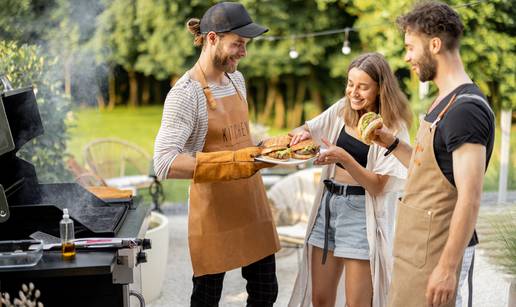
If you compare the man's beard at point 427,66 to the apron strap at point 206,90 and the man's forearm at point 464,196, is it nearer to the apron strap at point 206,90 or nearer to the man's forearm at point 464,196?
the man's forearm at point 464,196

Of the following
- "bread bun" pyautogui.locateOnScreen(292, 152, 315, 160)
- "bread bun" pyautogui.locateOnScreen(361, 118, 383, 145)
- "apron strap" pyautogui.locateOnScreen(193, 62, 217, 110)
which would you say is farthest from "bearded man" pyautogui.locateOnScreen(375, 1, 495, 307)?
"apron strap" pyautogui.locateOnScreen(193, 62, 217, 110)

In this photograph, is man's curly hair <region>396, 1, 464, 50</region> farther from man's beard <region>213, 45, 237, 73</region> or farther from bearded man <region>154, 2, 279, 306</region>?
man's beard <region>213, 45, 237, 73</region>

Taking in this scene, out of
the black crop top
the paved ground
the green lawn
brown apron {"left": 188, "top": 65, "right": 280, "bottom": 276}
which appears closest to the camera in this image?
brown apron {"left": 188, "top": 65, "right": 280, "bottom": 276}

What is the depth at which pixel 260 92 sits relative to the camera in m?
13.4

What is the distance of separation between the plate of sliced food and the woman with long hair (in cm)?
7

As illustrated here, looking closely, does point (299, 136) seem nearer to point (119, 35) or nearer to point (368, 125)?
point (368, 125)

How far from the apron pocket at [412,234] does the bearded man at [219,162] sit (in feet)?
2.03

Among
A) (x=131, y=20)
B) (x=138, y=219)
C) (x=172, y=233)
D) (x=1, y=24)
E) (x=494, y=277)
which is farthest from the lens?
(x=131, y=20)

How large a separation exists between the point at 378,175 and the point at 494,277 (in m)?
2.35

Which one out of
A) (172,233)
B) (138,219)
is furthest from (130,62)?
(138,219)

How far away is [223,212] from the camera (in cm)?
321

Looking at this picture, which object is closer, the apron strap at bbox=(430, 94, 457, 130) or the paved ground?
the apron strap at bbox=(430, 94, 457, 130)

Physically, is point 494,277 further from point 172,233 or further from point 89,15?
point 89,15

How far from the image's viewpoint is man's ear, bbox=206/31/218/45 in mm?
3105
